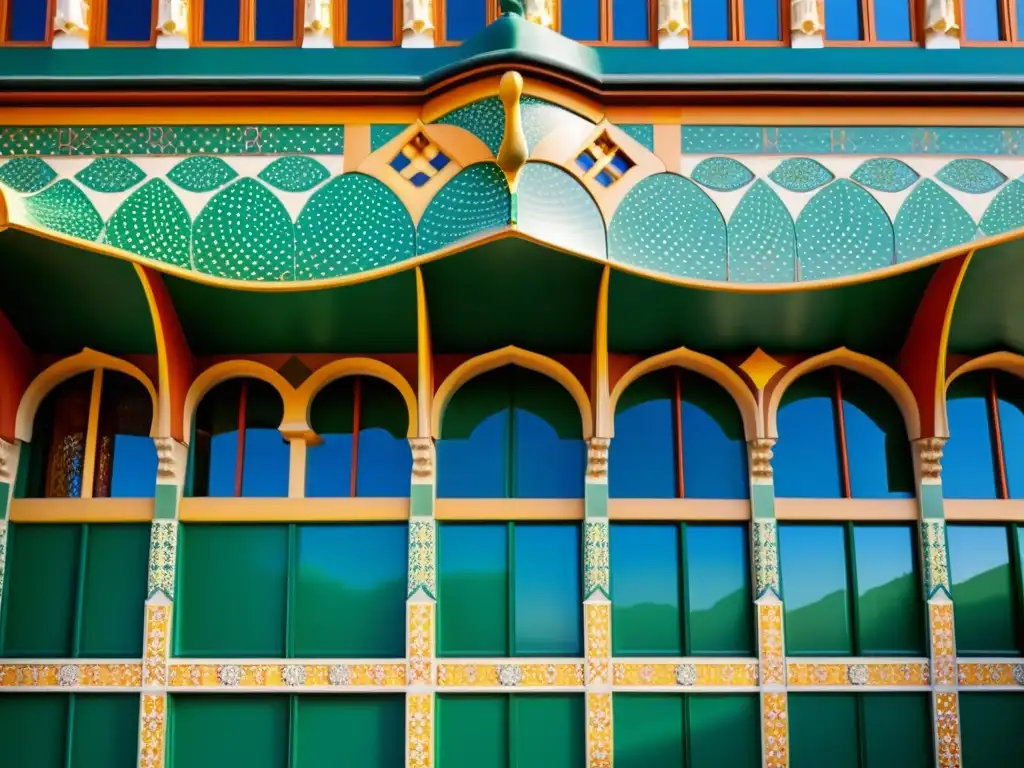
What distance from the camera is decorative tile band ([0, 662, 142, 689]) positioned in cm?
1048

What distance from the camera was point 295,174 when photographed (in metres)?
10.1

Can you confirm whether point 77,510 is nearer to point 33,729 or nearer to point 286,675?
point 33,729

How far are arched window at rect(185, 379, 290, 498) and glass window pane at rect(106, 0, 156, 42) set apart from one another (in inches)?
133

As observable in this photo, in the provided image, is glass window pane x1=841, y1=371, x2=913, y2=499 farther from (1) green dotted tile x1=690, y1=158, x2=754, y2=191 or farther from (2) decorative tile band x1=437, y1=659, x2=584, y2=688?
(2) decorative tile band x1=437, y1=659, x2=584, y2=688

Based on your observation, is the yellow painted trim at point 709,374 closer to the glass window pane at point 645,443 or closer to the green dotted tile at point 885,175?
the glass window pane at point 645,443

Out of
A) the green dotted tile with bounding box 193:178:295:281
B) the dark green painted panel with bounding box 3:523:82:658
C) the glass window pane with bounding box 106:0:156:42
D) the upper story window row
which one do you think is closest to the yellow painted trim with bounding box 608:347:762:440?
the upper story window row

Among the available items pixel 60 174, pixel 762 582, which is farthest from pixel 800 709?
pixel 60 174

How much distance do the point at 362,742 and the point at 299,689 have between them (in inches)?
29.7

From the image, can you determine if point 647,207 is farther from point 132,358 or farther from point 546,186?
point 132,358

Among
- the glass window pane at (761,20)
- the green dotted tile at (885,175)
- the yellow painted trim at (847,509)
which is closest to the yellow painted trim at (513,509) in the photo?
the yellow painted trim at (847,509)

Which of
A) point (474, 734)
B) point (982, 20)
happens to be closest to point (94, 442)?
point (474, 734)

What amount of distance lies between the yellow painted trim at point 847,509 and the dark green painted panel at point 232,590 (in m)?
4.82

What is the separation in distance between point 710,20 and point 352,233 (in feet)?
13.1

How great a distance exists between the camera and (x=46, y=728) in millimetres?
10523
